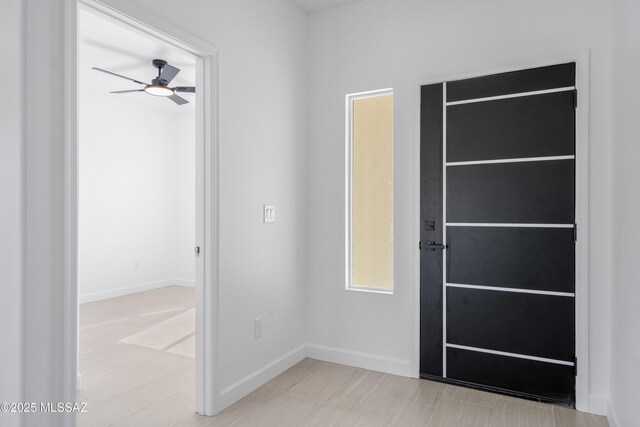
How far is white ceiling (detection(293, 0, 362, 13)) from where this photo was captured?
124 inches

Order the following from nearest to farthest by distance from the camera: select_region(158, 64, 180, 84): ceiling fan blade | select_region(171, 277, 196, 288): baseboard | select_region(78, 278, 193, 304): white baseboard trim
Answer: select_region(158, 64, 180, 84): ceiling fan blade < select_region(78, 278, 193, 304): white baseboard trim < select_region(171, 277, 196, 288): baseboard

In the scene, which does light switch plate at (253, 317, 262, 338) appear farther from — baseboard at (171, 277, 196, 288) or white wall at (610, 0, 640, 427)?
baseboard at (171, 277, 196, 288)

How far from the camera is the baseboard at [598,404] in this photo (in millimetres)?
2348

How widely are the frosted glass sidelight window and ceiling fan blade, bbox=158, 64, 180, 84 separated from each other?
195 cm

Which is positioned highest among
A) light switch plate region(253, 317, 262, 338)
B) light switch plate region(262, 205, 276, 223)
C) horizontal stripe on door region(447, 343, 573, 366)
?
light switch plate region(262, 205, 276, 223)

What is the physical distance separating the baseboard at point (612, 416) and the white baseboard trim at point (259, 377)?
2080 mm

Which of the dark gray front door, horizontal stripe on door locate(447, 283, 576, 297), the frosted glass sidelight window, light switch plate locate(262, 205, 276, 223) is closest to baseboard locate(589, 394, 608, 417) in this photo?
the dark gray front door

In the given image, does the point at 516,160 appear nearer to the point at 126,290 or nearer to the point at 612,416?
the point at 612,416

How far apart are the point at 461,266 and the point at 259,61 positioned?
2045 millimetres

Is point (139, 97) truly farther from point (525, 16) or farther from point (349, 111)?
point (525, 16)

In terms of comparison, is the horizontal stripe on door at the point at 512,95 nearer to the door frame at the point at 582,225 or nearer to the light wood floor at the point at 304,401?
the door frame at the point at 582,225

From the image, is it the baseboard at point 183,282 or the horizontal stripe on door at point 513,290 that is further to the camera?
the baseboard at point 183,282

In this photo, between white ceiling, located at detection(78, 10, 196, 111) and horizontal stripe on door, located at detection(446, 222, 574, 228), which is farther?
white ceiling, located at detection(78, 10, 196, 111)
